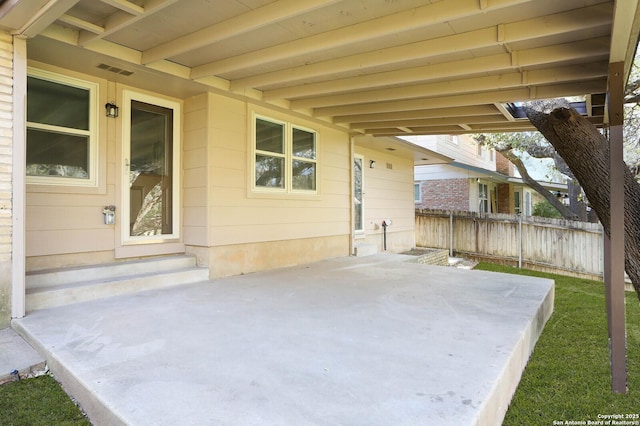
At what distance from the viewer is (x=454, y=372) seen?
225 centimetres

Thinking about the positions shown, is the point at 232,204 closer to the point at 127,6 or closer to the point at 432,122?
the point at 127,6

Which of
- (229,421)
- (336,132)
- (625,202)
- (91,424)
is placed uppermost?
(336,132)

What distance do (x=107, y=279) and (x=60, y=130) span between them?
1.71 metres

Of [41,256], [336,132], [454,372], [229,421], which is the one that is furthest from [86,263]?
[336,132]

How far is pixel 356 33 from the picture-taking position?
11.8 feet

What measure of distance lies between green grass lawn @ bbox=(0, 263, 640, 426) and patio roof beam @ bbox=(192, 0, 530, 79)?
291 centimetres

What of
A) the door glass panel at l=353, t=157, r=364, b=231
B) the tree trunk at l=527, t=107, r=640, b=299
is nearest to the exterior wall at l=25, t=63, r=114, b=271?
the tree trunk at l=527, t=107, r=640, b=299

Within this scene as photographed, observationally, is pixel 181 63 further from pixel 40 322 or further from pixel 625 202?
pixel 625 202

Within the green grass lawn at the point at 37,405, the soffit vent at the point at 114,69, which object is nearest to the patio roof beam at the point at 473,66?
the soffit vent at the point at 114,69

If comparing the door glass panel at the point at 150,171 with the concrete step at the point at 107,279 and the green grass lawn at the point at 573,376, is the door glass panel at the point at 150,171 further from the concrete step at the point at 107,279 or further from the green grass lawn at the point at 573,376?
the green grass lawn at the point at 573,376

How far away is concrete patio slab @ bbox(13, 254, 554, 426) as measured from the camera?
72.9 inches

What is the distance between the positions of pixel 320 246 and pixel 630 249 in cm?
464

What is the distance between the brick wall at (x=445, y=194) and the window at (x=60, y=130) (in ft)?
41.4

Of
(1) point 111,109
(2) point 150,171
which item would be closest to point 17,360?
(2) point 150,171
